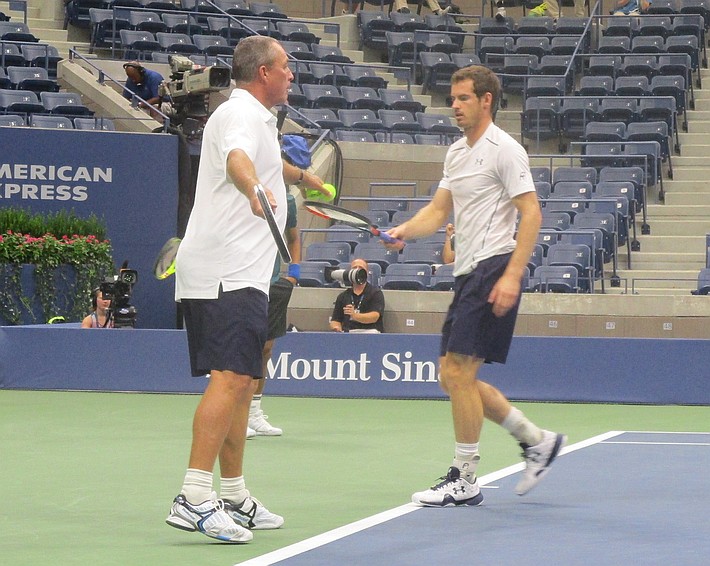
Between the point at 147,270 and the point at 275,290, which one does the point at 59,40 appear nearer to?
the point at 147,270

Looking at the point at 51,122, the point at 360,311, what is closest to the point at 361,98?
the point at 51,122

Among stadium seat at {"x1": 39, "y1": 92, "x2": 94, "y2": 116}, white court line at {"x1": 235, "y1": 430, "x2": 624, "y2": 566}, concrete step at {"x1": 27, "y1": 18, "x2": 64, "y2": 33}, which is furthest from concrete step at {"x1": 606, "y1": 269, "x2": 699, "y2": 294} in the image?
concrete step at {"x1": 27, "y1": 18, "x2": 64, "y2": 33}

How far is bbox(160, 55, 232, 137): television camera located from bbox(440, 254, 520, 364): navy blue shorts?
9.88 meters

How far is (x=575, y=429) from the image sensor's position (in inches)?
401

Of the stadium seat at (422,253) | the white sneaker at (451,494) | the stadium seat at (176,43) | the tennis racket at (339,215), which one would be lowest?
the white sneaker at (451,494)

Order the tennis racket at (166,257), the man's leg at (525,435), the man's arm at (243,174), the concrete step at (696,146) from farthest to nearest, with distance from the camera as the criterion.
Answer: the concrete step at (696,146) < the tennis racket at (166,257) < the man's leg at (525,435) < the man's arm at (243,174)

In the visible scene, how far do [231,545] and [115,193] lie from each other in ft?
41.5

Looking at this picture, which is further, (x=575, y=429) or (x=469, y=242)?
(x=575, y=429)

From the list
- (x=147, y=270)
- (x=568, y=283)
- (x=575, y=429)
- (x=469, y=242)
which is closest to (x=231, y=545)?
(x=469, y=242)

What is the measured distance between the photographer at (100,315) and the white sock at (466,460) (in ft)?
27.9

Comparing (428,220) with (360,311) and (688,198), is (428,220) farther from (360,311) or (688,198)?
(688,198)

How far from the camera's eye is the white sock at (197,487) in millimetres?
5289

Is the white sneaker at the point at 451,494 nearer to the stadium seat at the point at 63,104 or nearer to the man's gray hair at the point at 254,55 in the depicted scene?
the man's gray hair at the point at 254,55

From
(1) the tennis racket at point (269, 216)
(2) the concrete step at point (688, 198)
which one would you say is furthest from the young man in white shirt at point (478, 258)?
(2) the concrete step at point (688, 198)
